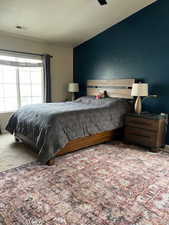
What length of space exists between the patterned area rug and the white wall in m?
2.61

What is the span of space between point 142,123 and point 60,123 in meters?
1.62

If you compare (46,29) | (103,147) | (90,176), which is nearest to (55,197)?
(90,176)

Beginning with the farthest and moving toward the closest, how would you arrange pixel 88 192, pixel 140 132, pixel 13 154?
pixel 140 132 < pixel 13 154 < pixel 88 192

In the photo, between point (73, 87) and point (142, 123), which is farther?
point (73, 87)

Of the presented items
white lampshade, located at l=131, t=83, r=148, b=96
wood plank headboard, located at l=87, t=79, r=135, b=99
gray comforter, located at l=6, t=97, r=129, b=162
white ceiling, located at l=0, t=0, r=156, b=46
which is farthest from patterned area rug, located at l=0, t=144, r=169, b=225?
white ceiling, located at l=0, t=0, r=156, b=46

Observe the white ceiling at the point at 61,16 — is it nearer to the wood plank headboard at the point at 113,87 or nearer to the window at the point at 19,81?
the window at the point at 19,81

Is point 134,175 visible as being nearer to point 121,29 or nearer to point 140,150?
point 140,150

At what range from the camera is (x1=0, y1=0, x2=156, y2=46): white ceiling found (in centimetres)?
308

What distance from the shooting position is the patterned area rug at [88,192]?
154cm

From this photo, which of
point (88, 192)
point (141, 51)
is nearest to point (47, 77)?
point (141, 51)

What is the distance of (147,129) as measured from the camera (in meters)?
3.19

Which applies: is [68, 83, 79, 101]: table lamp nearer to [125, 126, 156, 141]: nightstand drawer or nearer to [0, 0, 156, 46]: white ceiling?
[0, 0, 156, 46]: white ceiling

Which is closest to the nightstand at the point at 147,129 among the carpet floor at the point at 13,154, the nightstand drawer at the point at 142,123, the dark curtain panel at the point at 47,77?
the nightstand drawer at the point at 142,123

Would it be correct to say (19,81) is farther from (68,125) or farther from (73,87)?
(68,125)
